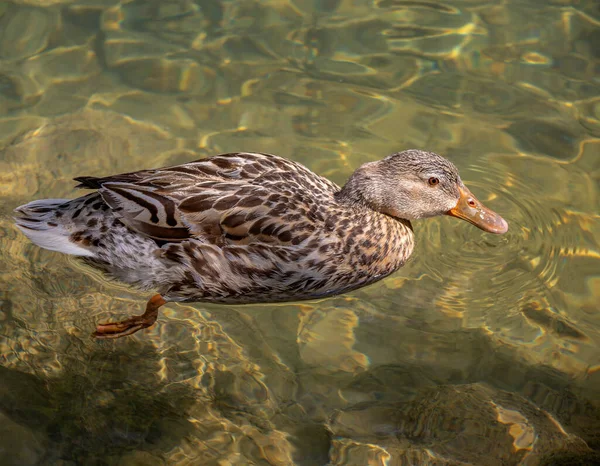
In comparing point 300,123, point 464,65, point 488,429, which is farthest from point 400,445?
point 464,65

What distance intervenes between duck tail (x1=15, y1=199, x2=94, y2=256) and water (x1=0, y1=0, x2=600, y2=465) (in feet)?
1.30

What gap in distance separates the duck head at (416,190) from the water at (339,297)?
0.49 m

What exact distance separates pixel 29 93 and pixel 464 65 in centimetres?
421

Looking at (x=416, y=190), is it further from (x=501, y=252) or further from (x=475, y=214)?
(x=501, y=252)

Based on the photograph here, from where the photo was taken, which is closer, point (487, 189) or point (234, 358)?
point (234, 358)

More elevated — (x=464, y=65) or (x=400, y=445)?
(x=464, y=65)

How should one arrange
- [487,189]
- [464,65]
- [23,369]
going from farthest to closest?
[464,65] → [487,189] → [23,369]

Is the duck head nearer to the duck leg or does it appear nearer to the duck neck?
the duck neck

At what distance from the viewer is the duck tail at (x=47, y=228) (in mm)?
4883

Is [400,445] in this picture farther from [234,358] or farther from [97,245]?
[97,245]

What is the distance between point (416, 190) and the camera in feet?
16.4

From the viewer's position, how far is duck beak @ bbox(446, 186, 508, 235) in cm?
507

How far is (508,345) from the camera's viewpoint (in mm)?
4969

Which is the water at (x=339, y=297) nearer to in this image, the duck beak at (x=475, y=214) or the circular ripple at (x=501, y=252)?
the circular ripple at (x=501, y=252)
